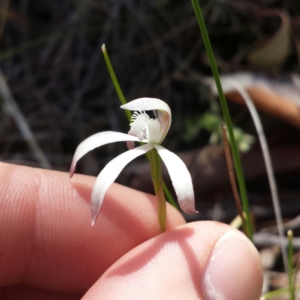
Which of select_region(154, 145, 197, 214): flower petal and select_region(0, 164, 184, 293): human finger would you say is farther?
select_region(0, 164, 184, 293): human finger

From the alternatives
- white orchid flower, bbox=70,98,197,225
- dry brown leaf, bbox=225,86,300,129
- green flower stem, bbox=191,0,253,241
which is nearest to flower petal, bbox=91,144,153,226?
white orchid flower, bbox=70,98,197,225

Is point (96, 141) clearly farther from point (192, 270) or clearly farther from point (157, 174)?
point (192, 270)

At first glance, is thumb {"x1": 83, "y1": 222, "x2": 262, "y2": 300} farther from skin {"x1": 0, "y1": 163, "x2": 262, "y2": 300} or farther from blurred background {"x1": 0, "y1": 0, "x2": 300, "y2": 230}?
blurred background {"x1": 0, "y1": 0, "x2": 300, "y2": 230}

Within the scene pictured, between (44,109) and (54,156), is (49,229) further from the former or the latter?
(44,109)

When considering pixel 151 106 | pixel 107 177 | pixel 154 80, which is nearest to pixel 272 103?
pixel 154 80

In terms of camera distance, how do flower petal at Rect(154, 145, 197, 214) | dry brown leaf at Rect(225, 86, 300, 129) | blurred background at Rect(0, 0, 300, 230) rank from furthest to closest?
blurred background at Rect(0, 0, 300, 230), dry brown leaf at Rect(225, 86, 300, 129), flower petal at Rect(154, 145, 197, 214)

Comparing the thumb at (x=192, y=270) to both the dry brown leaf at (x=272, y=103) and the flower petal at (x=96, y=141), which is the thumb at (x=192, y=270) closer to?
the flower petal at (x=96, y=141)
